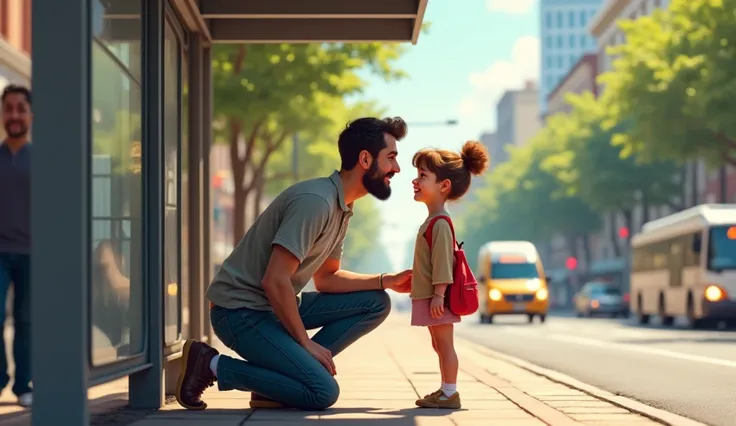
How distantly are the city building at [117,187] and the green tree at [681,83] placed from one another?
82.9 ft

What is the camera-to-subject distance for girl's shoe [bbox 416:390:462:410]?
7758 millimetres

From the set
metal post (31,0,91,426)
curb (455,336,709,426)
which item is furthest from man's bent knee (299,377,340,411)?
metal post (31,0,91,426)

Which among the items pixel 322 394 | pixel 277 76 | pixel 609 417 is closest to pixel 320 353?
pixel 322 394

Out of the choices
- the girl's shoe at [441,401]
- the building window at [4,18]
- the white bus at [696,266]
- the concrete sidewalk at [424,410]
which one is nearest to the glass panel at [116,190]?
the concrete sidewalk at [424,410]

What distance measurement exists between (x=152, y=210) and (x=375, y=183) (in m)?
1.22

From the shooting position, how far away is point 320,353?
7219mm

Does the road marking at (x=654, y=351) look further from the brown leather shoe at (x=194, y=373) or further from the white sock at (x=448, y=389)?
the brown leather shoe at (x=194, y=373)

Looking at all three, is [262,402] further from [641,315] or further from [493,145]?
[493,145]

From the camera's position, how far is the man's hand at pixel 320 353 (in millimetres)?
7191

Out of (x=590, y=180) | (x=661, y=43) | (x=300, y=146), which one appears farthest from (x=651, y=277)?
(x=590, y=180)

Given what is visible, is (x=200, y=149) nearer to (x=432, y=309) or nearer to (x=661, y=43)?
(x=432, y=309)

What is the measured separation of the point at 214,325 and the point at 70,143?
7.72ft

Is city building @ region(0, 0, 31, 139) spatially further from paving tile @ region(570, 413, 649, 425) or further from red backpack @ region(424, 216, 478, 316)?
paving tile @ region(570, 413, 649, 425)

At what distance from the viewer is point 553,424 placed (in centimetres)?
679
